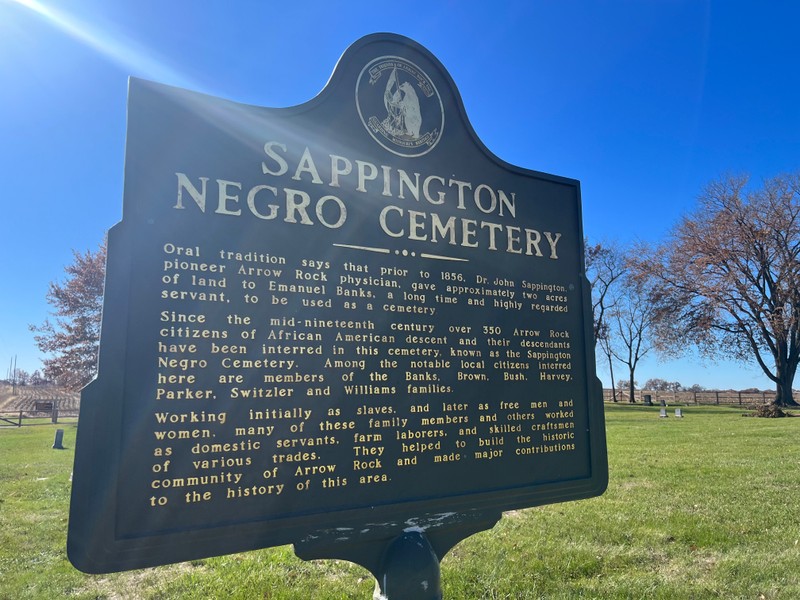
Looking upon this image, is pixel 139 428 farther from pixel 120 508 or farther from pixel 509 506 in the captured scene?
pixel 509 506

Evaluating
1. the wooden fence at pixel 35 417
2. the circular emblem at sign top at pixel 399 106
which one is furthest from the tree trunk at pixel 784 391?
the wooden fence at pixel 35 417

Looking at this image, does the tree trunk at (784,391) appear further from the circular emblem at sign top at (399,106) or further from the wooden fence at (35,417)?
the wooden fence at (35,417)

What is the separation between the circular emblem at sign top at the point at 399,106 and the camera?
340 centimetres

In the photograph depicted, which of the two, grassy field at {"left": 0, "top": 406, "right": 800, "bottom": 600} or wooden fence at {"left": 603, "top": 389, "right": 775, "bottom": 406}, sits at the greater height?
wooden fence at {"left": 603, "top": 389, "right": 775, "bottom": 406}

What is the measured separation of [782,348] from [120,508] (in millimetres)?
38095

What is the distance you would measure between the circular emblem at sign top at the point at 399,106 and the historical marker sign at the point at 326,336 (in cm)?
1

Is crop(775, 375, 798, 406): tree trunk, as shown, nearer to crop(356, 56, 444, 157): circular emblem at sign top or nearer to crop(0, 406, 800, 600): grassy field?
crop(0, 406, 800, 600): grassy field

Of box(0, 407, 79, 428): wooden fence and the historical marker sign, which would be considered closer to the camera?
the historical marker sign

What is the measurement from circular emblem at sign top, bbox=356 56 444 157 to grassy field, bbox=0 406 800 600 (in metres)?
3.67

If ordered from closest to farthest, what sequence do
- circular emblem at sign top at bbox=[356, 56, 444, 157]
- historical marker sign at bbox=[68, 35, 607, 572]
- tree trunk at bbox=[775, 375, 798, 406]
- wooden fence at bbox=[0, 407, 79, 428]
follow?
historical marker sign at bbox=[68, 35, 607, 572] < circular emblem at sign top at bbox=[356, 56, 444, 157] < wooden fence at bbox=[0, 407, 79, 428] < tree trunk at bbox=[775, 375, 798, 406]

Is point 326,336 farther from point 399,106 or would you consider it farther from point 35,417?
point 35,417

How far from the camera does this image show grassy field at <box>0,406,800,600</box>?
4727 millimetres

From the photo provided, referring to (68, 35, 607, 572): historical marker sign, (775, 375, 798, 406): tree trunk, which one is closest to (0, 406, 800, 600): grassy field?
(68, 35, 607, 572): historical marker sign

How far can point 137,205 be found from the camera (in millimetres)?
2754
